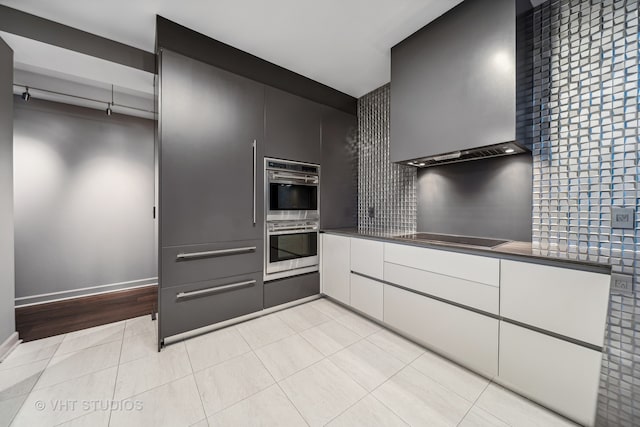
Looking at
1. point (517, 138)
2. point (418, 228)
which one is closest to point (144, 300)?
point (418, 228)

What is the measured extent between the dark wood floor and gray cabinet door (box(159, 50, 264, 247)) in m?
1.41

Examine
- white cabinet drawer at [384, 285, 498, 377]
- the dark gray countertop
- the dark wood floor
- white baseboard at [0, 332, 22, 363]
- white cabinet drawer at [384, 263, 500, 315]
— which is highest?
the dark gray countertop

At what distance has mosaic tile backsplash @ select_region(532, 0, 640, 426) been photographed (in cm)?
119

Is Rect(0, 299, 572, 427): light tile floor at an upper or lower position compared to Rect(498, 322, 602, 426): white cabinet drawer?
lower

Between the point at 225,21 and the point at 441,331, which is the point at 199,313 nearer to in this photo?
the point at 441,331

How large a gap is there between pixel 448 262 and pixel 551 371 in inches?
28.6

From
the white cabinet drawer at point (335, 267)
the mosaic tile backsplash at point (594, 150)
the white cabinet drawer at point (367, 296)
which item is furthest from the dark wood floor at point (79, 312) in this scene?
the mosaic tile backsplash at point (594, 150)

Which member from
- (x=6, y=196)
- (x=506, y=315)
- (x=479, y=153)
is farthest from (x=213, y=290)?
(x=479, y=153)

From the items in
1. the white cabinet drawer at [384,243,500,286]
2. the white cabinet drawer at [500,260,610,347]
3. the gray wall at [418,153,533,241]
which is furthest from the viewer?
the gray wall at [418,153,533,241]

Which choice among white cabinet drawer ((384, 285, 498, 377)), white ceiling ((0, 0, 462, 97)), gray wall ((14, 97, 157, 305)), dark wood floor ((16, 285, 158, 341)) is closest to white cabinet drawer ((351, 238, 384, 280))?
white cabinet drawer ((384, 285, 498, 377))

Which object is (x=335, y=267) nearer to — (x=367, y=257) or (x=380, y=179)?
(x=367, y=257)

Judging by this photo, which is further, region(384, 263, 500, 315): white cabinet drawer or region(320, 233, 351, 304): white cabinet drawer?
region(320, 233, 351, 304): white cabinet drawer

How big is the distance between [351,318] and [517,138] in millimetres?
2056

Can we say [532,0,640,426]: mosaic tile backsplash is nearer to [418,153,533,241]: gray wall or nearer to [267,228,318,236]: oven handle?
[418,153,533,241]: gray wall
